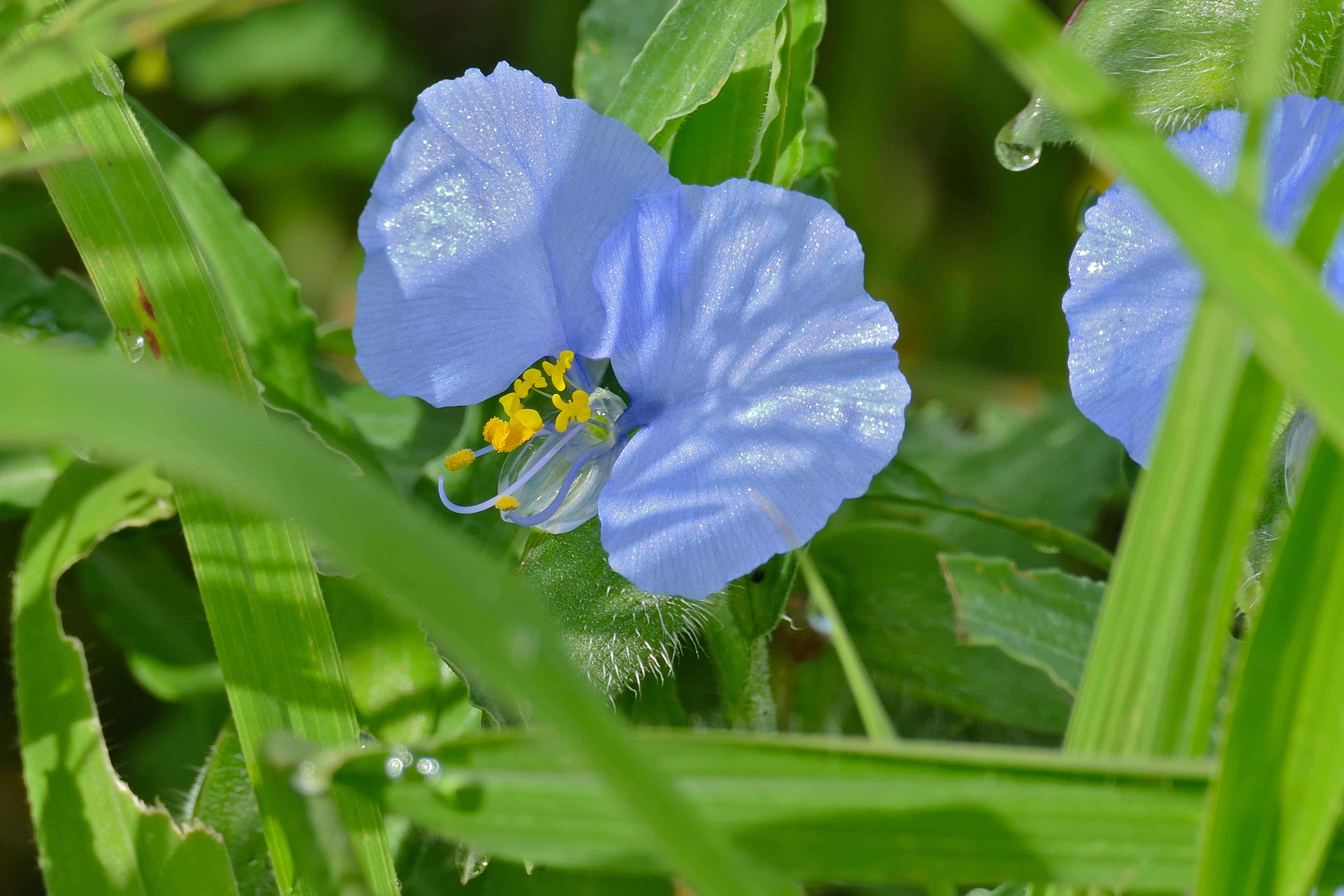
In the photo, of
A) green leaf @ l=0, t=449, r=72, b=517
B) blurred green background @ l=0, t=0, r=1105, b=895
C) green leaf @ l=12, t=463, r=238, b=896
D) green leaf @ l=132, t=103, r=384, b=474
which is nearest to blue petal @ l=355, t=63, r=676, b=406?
green leaf @ l=132, t=103, r=384, b=474

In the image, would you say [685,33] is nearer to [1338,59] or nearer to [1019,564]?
[1338,59]

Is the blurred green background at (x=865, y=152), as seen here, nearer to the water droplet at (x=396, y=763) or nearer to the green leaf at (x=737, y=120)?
the green leaf at (x=737, y=120)

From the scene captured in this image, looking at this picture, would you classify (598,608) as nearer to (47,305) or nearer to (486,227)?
(486,227)

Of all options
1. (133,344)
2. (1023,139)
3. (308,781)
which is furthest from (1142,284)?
(133,344)

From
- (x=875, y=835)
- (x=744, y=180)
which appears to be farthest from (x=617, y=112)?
(x=875, y=835)

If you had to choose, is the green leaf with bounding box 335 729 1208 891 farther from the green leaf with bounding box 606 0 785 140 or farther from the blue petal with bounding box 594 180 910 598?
the green leaf with bounding box 606 0 785 140
